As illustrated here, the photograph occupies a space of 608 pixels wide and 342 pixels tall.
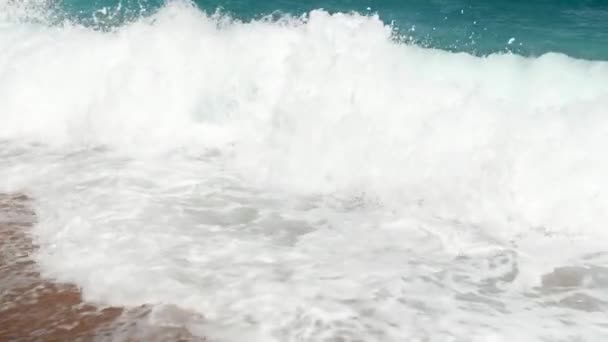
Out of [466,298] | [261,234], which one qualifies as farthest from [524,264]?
[261,234]

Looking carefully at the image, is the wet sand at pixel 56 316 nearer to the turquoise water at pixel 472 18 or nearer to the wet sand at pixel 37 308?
the wet sand at pixel 37 308

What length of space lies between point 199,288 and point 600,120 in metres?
5.95

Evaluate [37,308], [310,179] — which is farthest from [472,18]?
[37,308]

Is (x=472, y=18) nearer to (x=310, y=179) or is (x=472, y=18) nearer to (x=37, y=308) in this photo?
(x=310, y=179)

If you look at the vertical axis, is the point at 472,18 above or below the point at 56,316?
above

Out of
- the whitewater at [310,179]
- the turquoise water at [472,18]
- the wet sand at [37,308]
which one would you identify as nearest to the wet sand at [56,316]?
the wet sand at [37,308]

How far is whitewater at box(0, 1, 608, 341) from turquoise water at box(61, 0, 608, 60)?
99.0 inches

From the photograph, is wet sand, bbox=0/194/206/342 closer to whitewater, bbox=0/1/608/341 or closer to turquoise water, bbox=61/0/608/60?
whitewater, bbox=0/1/608/341

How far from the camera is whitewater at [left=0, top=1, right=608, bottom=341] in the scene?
6117mm

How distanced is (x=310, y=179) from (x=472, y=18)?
34.9 ft

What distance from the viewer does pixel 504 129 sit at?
30.7ft

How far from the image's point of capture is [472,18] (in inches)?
715

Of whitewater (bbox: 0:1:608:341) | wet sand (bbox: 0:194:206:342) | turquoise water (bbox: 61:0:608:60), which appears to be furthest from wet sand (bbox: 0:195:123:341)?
turquoise water (bbox: 61:0:608:60)

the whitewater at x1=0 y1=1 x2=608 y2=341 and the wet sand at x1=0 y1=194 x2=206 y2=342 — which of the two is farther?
the whitewater at x1=0 y1=1 x2=608 y2=341
